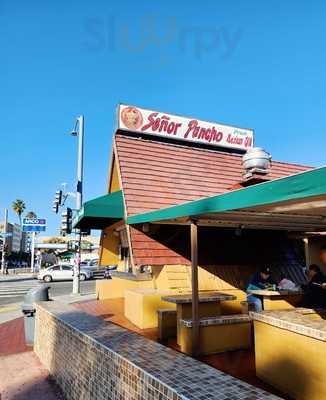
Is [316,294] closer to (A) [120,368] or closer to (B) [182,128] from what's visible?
(A) [120,368]

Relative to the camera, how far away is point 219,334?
5.76 m

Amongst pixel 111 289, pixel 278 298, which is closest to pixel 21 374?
Result: pixel 278 298

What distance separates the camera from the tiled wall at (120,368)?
301cm

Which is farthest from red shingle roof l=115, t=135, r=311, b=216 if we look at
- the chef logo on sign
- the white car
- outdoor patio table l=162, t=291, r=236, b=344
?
the white car

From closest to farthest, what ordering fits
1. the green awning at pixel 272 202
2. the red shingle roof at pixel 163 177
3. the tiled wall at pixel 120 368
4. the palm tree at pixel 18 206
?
1. the tiled wall at pixel 120 368
2. the green awning at pixel 272 202
3. the red shingle roof at pixel 163 177
4. the palm tree at pixel 18 206

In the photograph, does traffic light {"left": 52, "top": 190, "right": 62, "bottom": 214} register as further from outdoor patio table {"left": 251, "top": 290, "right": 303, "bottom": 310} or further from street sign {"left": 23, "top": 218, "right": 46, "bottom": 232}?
street sign {"left": 23, "top": 218, "right": 46, "bottom": 232}

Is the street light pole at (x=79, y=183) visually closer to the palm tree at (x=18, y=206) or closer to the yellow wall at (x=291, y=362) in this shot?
the yellow wall at (x=291, y=362)

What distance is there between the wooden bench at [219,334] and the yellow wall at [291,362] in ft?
3.51

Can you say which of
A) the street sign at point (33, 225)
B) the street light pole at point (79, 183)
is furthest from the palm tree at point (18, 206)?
the street light pole at point (79, 183)

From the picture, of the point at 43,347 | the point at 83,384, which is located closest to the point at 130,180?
the point at 43,347

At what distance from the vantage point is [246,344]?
6.00 meters

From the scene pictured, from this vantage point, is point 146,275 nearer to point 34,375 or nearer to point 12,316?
point 34,375

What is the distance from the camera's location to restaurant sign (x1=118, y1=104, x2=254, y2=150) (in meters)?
11.6

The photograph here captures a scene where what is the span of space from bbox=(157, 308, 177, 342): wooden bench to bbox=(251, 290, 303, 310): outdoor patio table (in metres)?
1.61
